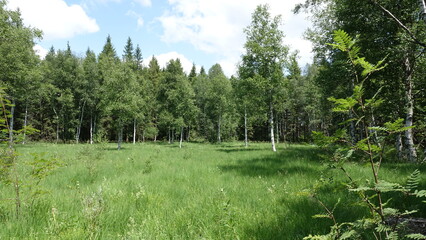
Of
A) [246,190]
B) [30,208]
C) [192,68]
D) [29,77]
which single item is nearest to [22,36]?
[29,77]

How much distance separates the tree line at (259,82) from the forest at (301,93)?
92 millimetres

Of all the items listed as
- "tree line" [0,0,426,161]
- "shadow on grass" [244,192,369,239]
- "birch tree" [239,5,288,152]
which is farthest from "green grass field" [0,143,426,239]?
"birch tree" [239,5,288,152]

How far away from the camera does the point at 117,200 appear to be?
5312 mm

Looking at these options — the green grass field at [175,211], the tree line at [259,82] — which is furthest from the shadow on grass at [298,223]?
the tree line at [259,82]

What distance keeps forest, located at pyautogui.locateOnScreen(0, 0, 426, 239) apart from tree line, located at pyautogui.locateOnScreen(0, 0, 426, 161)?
0.09 meters

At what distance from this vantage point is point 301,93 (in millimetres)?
51062

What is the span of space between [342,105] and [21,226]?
485 cm

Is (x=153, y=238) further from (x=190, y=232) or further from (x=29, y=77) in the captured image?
(x=29, y=77)

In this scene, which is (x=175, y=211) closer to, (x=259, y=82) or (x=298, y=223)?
(x=298, y=223)

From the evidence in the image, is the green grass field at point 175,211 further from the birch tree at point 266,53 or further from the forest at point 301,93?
the birch tree at point 266,53

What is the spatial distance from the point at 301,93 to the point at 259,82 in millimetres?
35061

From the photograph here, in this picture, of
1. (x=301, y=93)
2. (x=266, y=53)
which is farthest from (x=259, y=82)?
(x=301, y=93)

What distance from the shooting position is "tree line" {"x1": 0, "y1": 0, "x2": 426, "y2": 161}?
8969mm

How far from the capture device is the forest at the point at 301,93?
1.90 m
